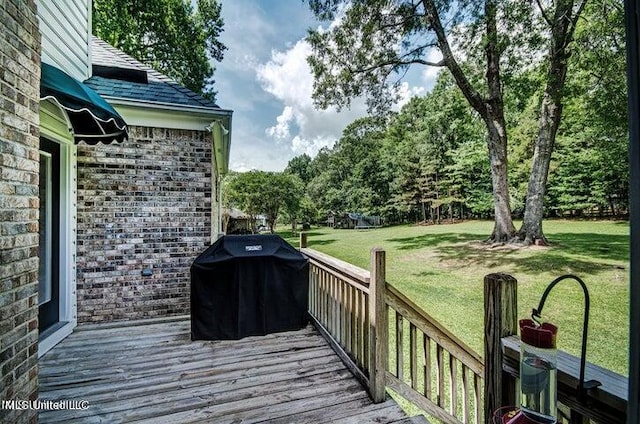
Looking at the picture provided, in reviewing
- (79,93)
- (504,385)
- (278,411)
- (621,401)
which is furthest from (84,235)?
(621,401)

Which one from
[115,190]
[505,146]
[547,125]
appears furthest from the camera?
[505,146]

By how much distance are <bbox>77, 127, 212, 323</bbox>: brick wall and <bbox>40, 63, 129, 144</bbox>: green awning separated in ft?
2.75

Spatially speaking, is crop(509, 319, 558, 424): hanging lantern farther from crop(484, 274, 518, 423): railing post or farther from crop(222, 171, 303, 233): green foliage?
crop(222, 171, 303, 233): green foliage

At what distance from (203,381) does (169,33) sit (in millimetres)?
14986

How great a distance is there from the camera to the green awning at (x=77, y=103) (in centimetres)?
226

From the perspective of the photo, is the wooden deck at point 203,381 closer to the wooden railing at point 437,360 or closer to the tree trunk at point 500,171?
the wooden railing at point 437,360

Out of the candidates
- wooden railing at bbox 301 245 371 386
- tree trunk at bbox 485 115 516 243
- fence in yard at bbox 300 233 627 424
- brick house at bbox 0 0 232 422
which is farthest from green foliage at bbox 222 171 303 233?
wooden railing at bbox 301 245 371 386

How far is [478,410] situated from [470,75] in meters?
13.6

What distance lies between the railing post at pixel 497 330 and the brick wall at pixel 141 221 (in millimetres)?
3916

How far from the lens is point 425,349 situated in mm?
2404

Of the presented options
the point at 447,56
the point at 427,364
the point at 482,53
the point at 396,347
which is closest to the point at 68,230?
the point at 396,347

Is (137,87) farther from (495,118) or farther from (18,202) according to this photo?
(495,118)

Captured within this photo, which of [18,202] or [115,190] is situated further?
[115,190]

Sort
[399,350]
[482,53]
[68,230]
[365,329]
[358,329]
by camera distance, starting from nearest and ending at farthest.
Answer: [399,350] → [365,329] → [358,329] → [68,230] → [482,53]
